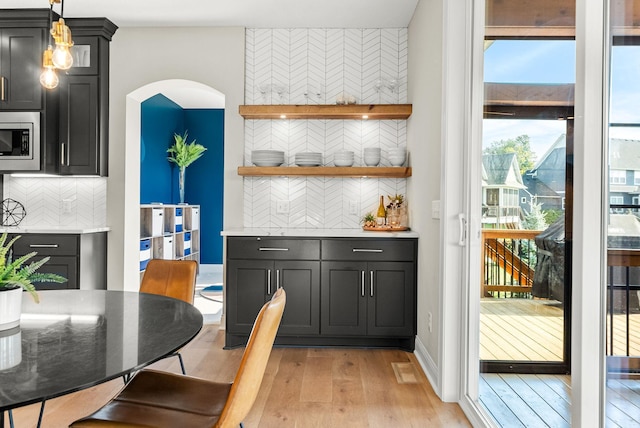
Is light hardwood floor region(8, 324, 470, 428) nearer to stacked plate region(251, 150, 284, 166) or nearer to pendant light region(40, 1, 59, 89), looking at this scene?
stacked plate region(251, 150, 284, 166)

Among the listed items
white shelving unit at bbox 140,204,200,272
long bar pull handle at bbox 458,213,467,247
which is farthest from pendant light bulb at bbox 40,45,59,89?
white shelving unit at bbox 140,204,200,272

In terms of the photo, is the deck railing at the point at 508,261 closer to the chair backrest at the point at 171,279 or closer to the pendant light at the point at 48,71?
the chair backrest at the point at 171,279

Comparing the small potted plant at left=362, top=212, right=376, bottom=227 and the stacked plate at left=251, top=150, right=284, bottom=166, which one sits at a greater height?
the stacked plate at left=251, top=150, right=284, bottom=166

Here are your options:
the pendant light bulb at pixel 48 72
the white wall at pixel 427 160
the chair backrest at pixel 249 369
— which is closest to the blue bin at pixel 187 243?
the white wall at pixel 427 160

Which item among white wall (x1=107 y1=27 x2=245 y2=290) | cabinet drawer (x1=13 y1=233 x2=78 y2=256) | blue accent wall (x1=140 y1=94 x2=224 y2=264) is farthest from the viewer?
blue accent wall (x1=140 y1=94 x2=224 y2=264)

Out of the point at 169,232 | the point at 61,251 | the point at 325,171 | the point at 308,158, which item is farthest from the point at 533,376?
the point at 169,232

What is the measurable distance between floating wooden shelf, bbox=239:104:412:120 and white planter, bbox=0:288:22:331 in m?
2.86

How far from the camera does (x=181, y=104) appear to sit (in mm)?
7855

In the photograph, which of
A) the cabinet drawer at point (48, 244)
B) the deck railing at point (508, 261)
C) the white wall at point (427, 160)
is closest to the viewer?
the deck railing at point (508, 261)

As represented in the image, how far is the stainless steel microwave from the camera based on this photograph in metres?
4.02

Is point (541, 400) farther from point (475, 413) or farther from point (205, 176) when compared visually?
point (205, 176)

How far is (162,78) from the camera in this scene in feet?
14.2

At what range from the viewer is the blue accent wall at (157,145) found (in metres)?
6.71

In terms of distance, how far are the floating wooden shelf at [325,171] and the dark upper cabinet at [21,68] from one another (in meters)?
1.90
